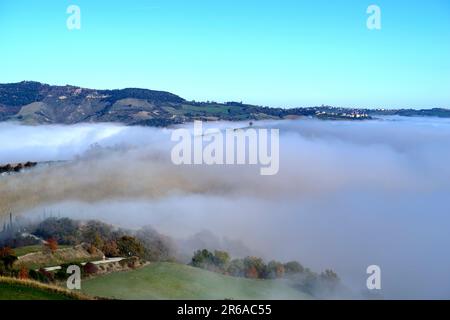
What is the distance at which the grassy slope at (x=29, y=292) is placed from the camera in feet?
37.3

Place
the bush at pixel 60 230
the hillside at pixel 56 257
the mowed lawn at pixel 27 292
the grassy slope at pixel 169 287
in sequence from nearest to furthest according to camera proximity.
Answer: the mowed lawn at pixel 27 292 → the grassy slope at pixel 169 287 → the hillside at pixel 56 257 → the bush at pixel 60 230

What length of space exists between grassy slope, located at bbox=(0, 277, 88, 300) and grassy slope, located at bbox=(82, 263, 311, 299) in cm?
189

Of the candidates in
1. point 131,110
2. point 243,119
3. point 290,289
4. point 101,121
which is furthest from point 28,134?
point 290,289

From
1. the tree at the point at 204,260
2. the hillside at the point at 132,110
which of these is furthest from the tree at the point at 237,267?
the hillside at the point at 132,110

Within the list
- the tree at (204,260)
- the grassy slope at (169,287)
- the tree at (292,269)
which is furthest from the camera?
the tree at (292,269)

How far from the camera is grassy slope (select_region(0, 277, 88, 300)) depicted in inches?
448

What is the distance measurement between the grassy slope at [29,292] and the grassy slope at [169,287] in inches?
74.5

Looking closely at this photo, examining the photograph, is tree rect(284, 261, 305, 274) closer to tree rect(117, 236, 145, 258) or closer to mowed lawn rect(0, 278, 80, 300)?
tree rect(117, 236, 145, 258)

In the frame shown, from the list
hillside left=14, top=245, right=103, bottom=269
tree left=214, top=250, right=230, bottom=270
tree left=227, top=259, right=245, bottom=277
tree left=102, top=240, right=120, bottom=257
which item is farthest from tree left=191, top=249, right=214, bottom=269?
hillside left=14, top=245, right=103, bottom=269

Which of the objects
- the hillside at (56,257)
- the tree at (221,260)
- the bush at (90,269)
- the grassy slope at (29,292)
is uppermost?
the grassy slope at (29,292)

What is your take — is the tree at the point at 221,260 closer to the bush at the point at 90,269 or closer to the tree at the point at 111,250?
the tree at the point at 111,250

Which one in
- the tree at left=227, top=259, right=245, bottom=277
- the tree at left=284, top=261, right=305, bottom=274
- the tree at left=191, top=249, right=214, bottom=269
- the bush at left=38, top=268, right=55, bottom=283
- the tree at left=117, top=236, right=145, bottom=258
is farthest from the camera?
the tree at left=284, top=261, right=305, bottom=274
